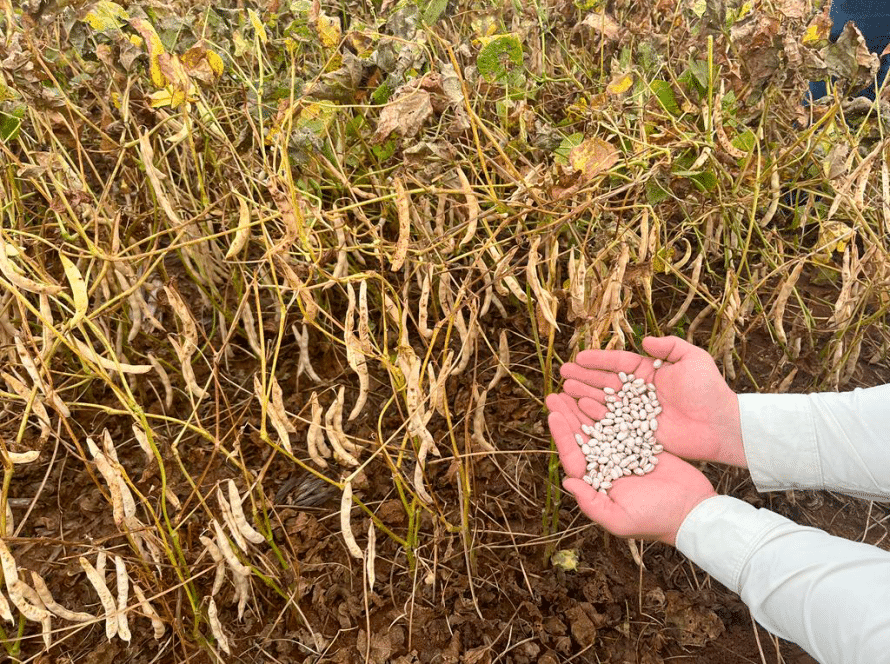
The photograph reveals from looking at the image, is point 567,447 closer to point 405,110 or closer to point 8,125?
point 405,110

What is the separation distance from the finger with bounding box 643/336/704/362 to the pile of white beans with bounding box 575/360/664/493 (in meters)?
0.02

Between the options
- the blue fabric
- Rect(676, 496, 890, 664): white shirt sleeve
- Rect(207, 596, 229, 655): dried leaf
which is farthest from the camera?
the blue fabric

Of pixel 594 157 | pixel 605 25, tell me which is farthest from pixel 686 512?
pixel 605 25

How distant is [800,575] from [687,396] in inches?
12.3

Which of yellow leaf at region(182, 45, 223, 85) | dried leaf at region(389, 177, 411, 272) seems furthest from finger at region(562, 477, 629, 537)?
yellow leaf at region(182, 45, 223, 85)

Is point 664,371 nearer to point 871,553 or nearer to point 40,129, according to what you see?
point 871,553

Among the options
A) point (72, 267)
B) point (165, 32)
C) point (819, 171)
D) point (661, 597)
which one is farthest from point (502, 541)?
point (165, 32)

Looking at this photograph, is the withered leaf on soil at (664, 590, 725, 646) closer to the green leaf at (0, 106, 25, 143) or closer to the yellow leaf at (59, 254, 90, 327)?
the yellow leaf at (59, 254, 90, 327)

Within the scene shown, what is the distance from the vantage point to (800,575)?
82 cm

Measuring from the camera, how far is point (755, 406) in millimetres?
1051

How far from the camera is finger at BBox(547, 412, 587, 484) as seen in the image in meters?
1.06

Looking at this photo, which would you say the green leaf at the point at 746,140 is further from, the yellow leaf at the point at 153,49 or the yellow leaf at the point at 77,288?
the yellow leaf at the point at 77,288

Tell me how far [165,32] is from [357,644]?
105 centimetres

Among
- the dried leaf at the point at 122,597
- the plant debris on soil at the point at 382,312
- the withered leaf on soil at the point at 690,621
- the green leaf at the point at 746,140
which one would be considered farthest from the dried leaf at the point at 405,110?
the withered leaf on soil at the point at 690,621
